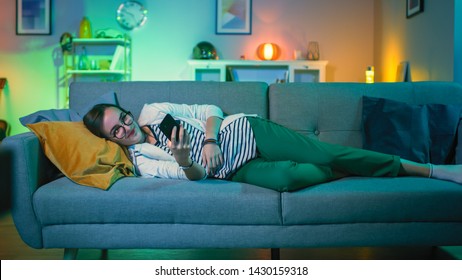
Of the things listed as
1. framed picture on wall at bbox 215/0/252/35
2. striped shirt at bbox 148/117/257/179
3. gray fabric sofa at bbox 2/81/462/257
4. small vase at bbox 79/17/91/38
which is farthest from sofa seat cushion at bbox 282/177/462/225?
small vase at bbox 79/17/91/38

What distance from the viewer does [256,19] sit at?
5.67m

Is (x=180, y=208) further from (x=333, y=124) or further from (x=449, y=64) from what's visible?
(x=449, y=64)

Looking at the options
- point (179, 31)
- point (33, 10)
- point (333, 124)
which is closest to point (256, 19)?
point (179, 31)

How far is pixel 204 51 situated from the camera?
5434mm

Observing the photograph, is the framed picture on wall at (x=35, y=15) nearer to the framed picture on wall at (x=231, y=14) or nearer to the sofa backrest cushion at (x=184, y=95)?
the framed picture on wall at (x=231, y=14)

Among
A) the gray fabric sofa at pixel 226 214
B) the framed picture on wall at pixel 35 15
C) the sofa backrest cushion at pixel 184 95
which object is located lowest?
the gray fabric sofa at pixel 226 214

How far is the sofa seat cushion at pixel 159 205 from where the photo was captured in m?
1.72

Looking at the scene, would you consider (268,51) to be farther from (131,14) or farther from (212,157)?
(212,157)

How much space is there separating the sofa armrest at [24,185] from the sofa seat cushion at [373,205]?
2.87 ft

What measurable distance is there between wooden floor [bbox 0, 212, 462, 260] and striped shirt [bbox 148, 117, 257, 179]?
0.39 m

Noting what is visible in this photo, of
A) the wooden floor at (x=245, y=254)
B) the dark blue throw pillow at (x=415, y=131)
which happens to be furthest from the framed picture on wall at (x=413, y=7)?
the wooden floor at (x=245, y=254)

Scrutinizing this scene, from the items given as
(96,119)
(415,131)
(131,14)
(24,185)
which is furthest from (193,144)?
(131,14)

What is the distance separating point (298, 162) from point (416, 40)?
2817 mm

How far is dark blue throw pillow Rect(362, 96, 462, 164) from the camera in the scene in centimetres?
214
